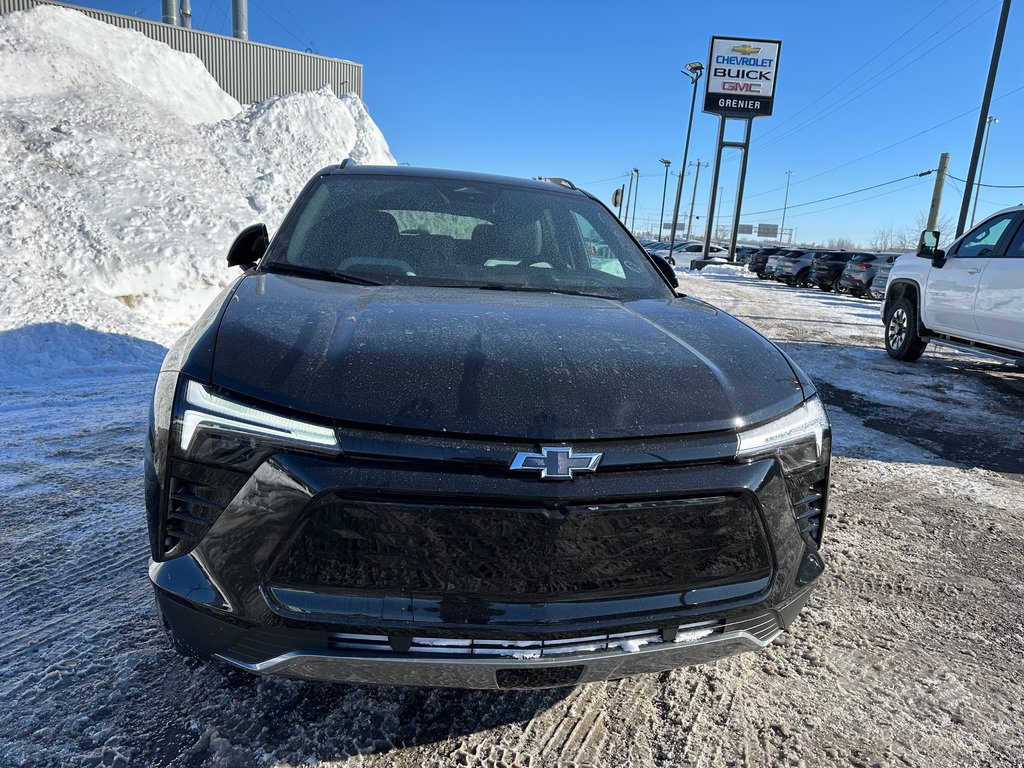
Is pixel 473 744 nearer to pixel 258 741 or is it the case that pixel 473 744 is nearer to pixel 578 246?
pixel 258 741

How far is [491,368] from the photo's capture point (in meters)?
1.63

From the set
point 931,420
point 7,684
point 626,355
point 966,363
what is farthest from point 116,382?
point 966,363

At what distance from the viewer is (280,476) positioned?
4.67 feet

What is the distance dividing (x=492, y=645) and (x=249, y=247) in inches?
93.0

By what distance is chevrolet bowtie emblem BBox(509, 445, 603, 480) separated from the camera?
4.73 ft

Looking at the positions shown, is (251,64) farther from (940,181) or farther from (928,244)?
(940,181)

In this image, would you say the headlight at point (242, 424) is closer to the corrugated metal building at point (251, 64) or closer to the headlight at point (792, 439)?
the headlight at point (792, 439)

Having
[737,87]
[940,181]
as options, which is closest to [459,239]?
[940,181]

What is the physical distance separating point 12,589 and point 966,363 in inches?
416

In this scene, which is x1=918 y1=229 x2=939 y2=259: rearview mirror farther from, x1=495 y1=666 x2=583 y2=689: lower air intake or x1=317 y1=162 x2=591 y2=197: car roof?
x1=495 y1=666 x2=583 y2=689: lower air intake

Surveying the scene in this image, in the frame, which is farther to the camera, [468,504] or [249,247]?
[249,247]

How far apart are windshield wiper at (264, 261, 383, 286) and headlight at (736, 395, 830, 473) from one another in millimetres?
1453

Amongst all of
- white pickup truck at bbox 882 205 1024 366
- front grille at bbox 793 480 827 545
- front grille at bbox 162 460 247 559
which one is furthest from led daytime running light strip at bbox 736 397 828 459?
white pickup truck at bbox 882 205 1024 366

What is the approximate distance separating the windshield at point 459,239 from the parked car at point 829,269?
79.9 ft
